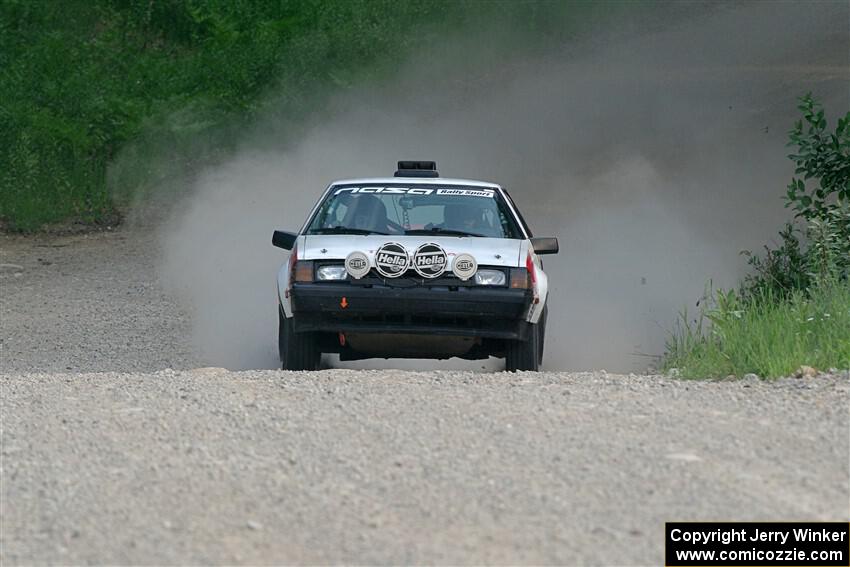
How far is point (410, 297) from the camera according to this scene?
31.4 feet

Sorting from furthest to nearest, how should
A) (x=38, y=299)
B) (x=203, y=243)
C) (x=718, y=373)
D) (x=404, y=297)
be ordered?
1. (x=203, y=243)
2. (x=38, y=299)
3. (x=404, y=297)
4. (x=718, y=373)

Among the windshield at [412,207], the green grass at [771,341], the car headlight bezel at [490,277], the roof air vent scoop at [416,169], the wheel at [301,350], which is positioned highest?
the roof air vent scoop at [416,169]

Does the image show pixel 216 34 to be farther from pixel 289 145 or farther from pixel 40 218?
pixel 40 218

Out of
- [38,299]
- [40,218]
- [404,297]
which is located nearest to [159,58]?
[40,218]

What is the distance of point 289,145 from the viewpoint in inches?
889

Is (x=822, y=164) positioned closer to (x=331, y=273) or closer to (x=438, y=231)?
(x=438, y=231)

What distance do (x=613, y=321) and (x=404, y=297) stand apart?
430 centimetres

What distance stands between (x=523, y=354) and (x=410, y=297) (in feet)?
3.27

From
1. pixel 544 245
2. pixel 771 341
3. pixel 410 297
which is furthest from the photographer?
pixel 544 245

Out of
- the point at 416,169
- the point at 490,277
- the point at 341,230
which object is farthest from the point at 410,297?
the point at 416,169

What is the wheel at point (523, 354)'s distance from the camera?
9977 millimetres

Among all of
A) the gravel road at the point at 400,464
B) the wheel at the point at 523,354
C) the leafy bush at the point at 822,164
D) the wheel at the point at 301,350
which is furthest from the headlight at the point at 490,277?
the leafy bush at the point at 822,164

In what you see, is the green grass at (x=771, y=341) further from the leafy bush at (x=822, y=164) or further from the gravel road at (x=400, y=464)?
the leafy bush at (x=822, y=164)

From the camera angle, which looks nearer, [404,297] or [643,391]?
[643,391]
